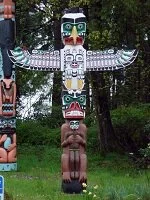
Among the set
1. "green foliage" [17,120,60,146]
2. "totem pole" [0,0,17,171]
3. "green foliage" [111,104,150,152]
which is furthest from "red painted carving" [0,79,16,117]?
"green foliage" [17,120,60,146]

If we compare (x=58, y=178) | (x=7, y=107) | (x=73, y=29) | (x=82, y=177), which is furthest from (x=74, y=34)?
(x=7, y=107)

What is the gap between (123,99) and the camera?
2323 cm

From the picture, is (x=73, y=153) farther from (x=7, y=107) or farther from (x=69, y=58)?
(x=7, y=107)

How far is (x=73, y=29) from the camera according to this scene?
39.1 ft

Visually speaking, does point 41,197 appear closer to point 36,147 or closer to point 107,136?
point 107,136

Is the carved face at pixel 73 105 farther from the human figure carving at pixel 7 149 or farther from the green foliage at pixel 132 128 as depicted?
the green foliage at pixel 132 128

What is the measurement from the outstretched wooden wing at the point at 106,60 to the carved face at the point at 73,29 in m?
0.40

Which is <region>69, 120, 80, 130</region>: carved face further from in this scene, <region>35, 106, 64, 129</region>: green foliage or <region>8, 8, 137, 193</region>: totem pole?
<region>35, 106, 64, 129</region>: green foliage

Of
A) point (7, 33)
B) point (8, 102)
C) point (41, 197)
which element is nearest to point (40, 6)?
point (7, 33)

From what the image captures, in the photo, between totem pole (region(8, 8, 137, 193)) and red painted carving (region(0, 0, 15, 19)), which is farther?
red painted carving (region(0, 0, 15, 19))

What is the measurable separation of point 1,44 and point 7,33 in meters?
0.37

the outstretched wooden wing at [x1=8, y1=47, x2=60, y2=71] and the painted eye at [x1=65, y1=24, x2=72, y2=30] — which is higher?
the painted eye at [x1=65, y1=24, x2=72, y2=30]

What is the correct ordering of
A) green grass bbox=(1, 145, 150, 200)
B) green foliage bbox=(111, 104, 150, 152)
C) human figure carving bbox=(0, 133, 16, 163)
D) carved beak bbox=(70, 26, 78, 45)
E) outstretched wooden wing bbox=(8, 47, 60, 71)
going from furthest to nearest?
green foliage bbox=(111, 104, 150, 152) → human figure carving bbox=(0, 133, 16, 163) → carved beak bbox=(70, 26, 78, 45) → outstretched wooden wing bbox=(8, 47, 60, 71) → green grass bbox=(1, 145, 150, 200)

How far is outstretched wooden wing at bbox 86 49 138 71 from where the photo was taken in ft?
Result: 38.9
